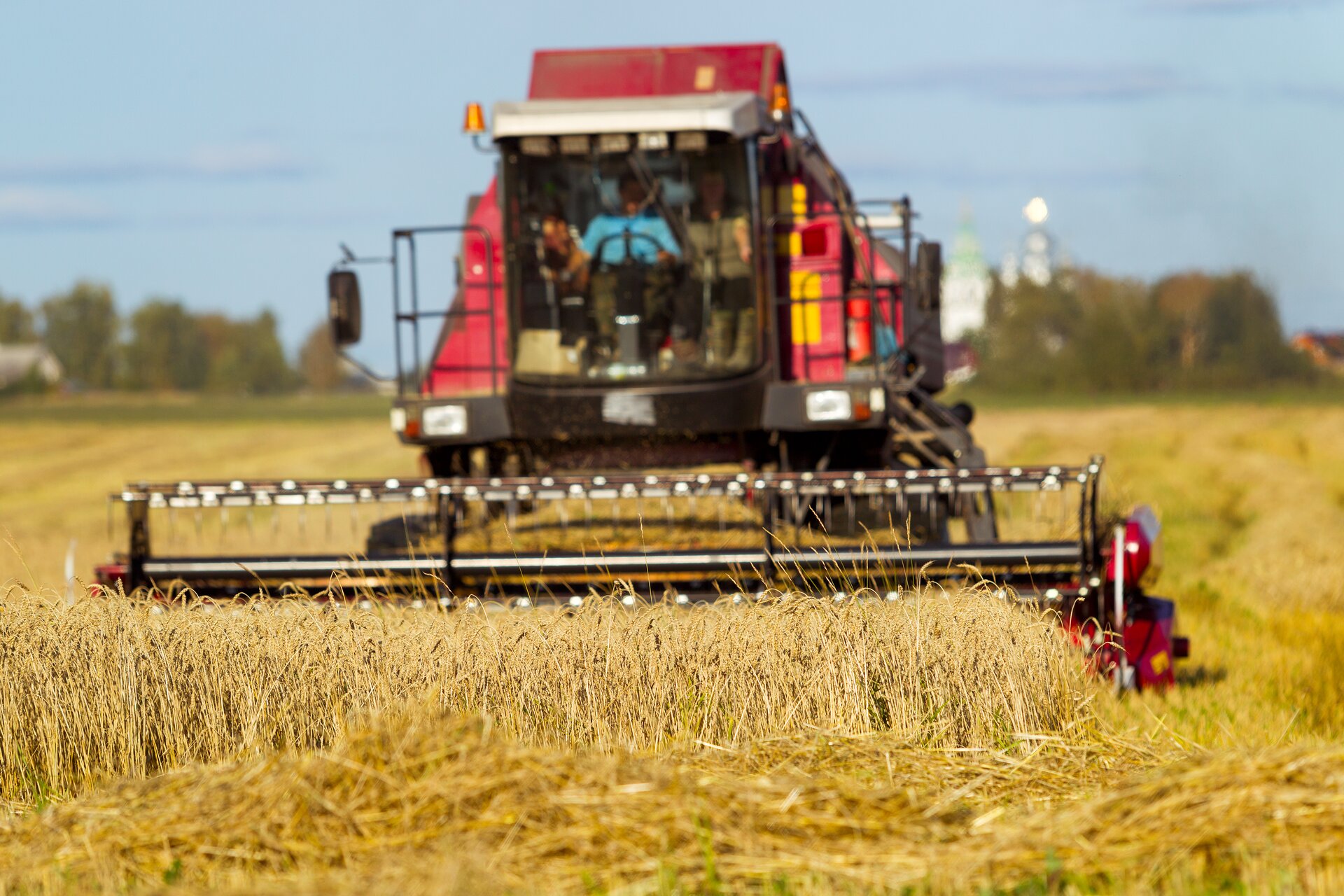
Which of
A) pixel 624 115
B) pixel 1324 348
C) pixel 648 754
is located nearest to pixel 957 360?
pixel 624 115

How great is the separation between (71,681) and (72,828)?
1149 millimetres

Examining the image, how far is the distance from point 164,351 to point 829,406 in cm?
9516

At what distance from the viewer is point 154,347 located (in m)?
98.9

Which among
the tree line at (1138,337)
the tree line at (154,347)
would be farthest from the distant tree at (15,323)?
the tree line at (1138,337)

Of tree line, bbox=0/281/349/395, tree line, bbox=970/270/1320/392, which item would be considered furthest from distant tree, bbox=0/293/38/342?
tree line, bbox=970/270/1320/392

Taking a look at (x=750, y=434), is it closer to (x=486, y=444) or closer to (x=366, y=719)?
(x=486, y=444)

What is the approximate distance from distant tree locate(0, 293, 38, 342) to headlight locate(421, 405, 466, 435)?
105255mm

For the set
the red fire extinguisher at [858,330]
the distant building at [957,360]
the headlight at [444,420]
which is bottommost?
the headlight at [444,420]

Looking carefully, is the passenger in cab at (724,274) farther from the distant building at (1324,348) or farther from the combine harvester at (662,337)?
the distant building at (1324,348)

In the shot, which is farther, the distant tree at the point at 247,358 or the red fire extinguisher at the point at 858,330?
the distant tree at the point at 247,358

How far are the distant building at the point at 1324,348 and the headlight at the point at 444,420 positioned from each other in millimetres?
54778

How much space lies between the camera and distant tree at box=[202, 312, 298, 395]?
97000mm

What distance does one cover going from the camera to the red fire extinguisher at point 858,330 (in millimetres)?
9320

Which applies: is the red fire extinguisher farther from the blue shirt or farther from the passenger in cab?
the blue shirt
